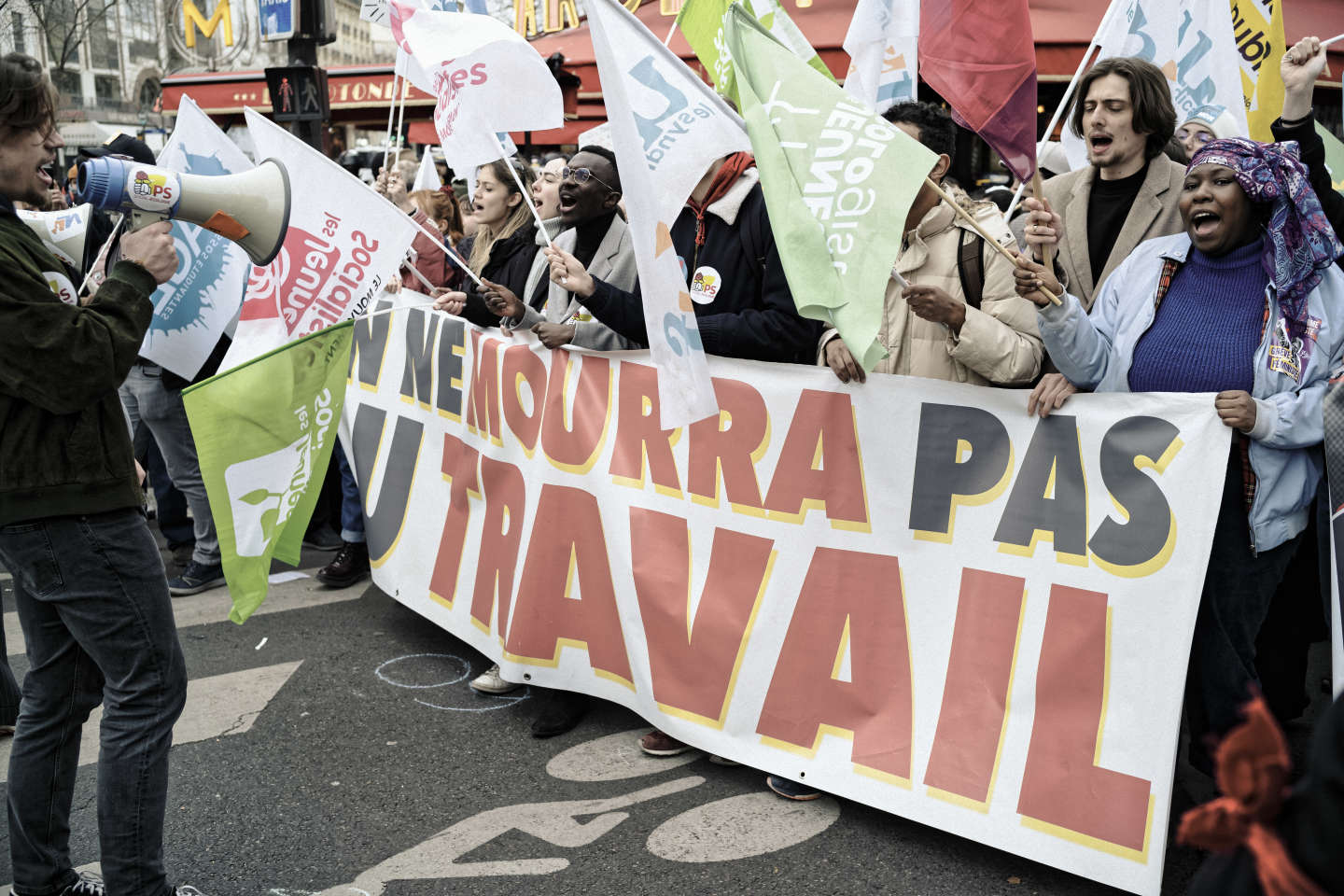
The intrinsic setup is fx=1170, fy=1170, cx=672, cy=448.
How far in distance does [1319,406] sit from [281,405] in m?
2.79

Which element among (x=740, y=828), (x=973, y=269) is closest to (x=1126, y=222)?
(x=973, y=269)

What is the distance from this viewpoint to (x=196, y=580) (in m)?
5.60

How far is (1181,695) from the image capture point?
9.04 ft

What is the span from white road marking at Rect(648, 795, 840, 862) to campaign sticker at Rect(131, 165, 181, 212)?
2.02m

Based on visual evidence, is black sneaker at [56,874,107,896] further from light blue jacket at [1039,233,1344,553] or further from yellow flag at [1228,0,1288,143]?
yellow flag at [1228,0,1288,143]

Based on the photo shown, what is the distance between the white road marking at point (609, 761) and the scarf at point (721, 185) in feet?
5.43

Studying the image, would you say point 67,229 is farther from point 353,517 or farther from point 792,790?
point 792,790

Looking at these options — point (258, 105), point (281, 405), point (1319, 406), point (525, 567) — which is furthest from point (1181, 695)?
point (258, 105)

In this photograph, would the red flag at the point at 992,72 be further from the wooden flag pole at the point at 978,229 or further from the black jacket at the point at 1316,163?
the black jacket at the point at 1316,163

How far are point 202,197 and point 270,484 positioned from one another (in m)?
0.96

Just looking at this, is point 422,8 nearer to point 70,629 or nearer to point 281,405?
point 281,405

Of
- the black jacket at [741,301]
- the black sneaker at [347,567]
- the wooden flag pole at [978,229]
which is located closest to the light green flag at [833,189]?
Answer: the wooden flag pole at [978,229]

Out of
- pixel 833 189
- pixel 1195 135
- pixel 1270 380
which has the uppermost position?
pixel 1195 135

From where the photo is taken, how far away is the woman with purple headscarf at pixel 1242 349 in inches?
112
